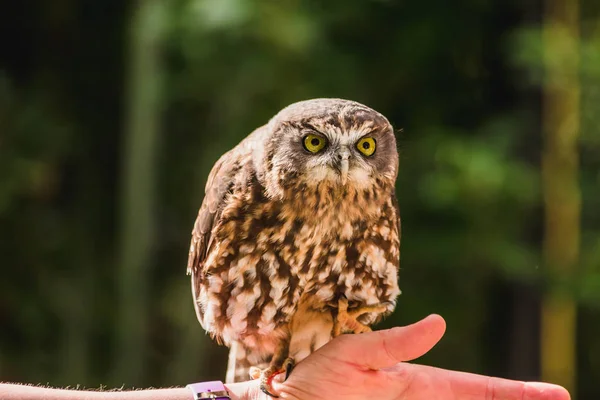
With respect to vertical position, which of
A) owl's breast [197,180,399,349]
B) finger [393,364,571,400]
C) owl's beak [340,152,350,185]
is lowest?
finger [393,364,571,400]

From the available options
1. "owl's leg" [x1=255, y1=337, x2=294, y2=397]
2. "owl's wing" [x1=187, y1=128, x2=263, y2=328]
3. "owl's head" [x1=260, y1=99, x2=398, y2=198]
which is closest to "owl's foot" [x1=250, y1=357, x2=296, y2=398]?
"owl's leg" [x1=255, y1=337, x2=294, y2=397]

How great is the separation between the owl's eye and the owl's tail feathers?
2.30 ft

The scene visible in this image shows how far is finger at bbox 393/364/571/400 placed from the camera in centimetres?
206

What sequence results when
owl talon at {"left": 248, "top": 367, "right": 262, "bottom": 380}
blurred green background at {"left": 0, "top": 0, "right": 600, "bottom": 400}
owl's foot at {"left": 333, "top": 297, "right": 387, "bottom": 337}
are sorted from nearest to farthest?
owl's foot at {"left": 333, "top": 297, "right": 387, "bottom": 337} < owl talon at {"left": 248, "top": 367, "right": 262, "bottom": 380} < blurred green background at {"left": 0, "top": 0, "right": 600, "bottom": 400}

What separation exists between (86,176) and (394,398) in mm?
5082

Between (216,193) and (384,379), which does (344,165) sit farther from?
(384,379)

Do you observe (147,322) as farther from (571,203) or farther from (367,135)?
(367,135)

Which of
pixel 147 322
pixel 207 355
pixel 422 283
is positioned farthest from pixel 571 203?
pixel 147 322

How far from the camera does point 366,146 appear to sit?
2.07 m

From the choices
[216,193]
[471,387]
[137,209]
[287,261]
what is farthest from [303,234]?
[137,209]

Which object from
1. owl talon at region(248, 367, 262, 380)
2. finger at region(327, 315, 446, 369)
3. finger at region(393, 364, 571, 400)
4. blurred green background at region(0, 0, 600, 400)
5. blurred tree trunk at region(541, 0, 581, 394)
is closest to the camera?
finger at region(327, 315, 446, 369)

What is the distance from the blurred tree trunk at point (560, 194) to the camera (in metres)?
5.06

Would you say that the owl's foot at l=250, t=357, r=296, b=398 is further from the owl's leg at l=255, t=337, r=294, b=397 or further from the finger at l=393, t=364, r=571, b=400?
the finger at l=393, t=364, r=571, b=400

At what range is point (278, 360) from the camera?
2.28 m
